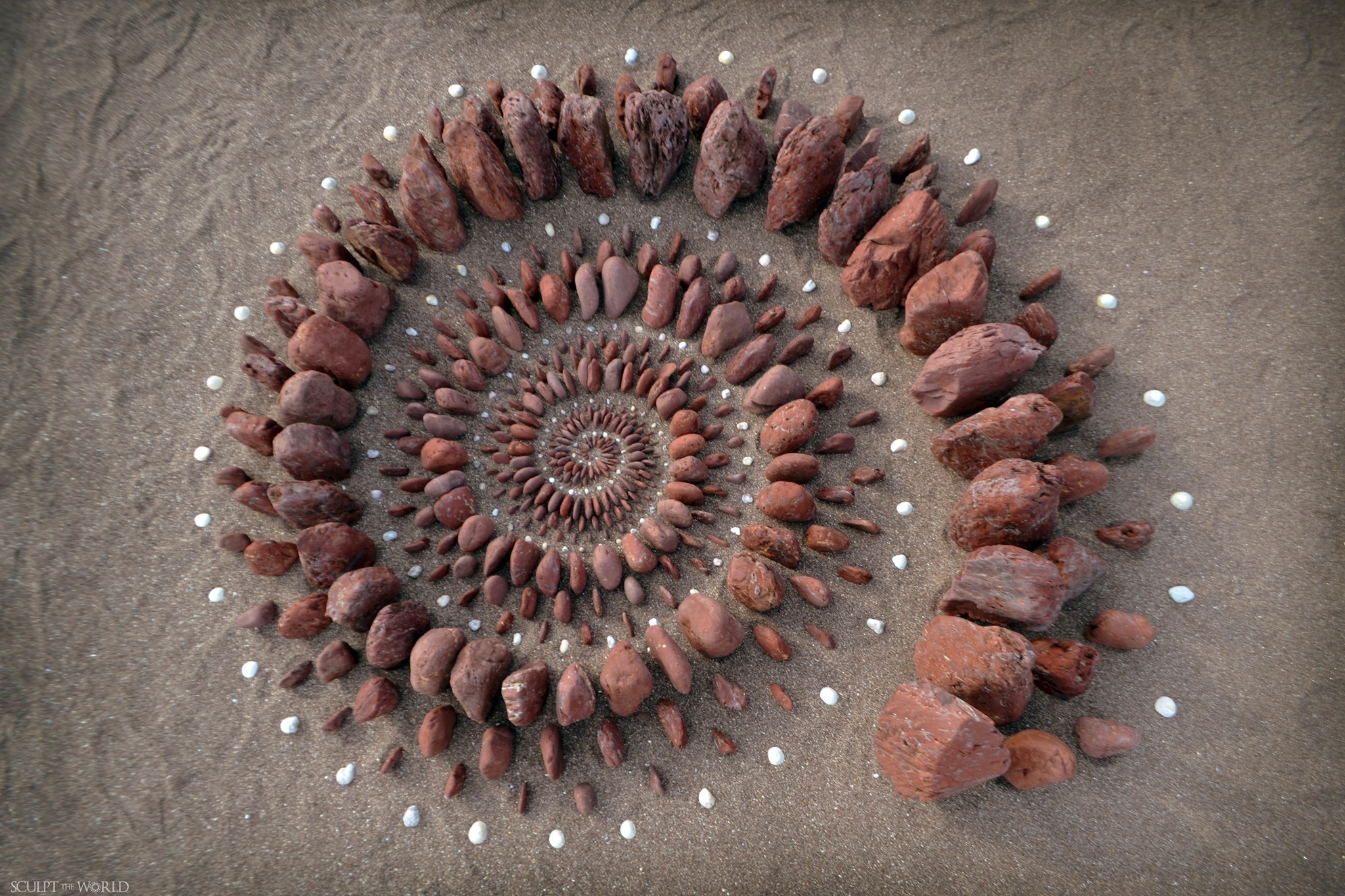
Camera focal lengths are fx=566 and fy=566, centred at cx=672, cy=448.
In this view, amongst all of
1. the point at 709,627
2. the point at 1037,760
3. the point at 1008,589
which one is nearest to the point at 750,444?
the point at 709,627

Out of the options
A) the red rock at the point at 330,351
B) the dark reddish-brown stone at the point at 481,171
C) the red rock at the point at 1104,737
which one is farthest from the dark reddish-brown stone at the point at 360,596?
the red rock at the point at 1104,737

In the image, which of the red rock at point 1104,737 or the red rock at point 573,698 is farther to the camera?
the red rock at point 573,698

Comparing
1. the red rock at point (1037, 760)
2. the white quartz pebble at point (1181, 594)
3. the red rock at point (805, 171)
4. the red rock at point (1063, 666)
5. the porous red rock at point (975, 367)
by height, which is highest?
the red rock at point (805, 171)

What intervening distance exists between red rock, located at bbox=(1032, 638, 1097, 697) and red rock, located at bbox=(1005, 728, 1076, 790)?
0.21 metres

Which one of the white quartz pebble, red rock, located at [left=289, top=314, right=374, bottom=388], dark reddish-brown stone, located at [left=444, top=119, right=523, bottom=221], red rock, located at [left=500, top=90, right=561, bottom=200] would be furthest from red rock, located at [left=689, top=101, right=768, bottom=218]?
the white quartz pebble

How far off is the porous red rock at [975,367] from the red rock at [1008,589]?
0.77 meters

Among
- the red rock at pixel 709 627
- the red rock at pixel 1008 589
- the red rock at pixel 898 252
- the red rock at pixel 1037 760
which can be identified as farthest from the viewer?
the red rock at pixel 898 252

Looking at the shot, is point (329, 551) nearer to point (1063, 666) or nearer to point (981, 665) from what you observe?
point (981, 665)

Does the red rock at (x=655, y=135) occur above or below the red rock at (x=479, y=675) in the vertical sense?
above

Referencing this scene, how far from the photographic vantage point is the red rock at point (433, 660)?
8.61 feet

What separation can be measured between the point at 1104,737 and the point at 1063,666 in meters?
0.33

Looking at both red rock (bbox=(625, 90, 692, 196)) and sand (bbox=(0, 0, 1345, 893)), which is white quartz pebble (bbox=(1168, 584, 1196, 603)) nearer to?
sand (bbox=(0, 0, 1345, 893))

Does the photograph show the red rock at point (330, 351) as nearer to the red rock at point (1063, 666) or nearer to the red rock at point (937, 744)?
the red rock at point (937, 744)

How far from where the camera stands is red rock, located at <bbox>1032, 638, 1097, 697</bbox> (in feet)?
8.00
